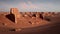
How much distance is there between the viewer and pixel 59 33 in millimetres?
20688

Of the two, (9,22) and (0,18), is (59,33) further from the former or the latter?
(0,18)

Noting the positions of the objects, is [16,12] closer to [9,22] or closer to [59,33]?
[9,22]

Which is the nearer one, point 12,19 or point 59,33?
point 59,33

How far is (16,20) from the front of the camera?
46.5 meters

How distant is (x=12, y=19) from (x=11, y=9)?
2627mm

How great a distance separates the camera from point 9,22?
45.3 metres

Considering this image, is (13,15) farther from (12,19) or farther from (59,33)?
(59,33)

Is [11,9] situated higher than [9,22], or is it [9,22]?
[11,9]

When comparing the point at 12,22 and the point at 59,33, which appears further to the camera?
the point at 12,22

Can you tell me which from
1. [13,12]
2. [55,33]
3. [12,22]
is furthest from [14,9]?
[55,33]

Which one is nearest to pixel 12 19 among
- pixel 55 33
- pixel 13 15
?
pixel 13 15

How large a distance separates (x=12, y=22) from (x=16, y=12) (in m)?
3.68

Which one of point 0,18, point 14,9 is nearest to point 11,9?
point 14,9

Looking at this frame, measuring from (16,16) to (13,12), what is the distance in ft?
Answer: 4.40
